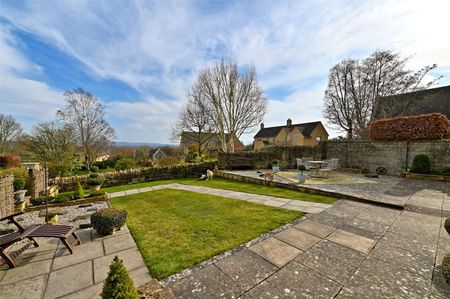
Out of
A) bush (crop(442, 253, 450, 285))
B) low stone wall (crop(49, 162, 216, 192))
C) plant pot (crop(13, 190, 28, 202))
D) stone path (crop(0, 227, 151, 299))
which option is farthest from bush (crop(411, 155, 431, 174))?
plant pot (crop(13, 190, 28, 202))

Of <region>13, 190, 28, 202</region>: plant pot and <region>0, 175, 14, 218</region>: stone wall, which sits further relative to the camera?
<region>13, 190, 28, 202</region>: plant pot

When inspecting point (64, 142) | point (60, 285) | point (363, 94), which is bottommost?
point (60, 285)

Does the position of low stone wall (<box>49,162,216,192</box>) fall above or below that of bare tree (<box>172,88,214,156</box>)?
below

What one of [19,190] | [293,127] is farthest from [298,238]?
[293,127]

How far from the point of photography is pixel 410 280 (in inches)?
94.7

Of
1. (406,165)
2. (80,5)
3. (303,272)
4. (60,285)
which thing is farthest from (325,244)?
(406,165)

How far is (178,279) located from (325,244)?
2.65 metres

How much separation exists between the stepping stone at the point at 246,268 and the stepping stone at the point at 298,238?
0.83 metres

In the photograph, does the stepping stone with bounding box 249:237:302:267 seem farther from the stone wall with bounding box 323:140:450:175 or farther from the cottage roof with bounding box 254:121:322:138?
the cottage roof with bounding box 254:121:322:138

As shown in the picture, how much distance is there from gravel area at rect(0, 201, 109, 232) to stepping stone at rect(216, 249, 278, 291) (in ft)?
14.8

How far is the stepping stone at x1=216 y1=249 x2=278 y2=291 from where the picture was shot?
8.05 feet

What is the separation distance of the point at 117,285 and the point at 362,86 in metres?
23.0

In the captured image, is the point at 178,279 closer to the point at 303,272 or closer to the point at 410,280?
the point at 303,272

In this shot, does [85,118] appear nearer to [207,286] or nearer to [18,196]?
[18,196]
